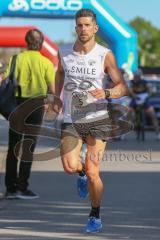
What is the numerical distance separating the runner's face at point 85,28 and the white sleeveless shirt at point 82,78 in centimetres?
15

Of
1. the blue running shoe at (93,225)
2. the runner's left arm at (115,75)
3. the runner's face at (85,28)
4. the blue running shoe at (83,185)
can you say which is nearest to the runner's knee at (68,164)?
the blue running shoe at (93,225)

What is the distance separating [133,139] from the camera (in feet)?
71.9

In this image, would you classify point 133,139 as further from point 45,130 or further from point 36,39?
point 36,39

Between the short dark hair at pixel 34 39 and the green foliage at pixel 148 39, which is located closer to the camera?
the short dark hair at pixel 34 39

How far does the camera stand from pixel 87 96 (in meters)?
7.79

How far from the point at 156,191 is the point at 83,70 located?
11.2 feet

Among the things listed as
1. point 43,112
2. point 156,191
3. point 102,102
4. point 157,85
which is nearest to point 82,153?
point 102,102

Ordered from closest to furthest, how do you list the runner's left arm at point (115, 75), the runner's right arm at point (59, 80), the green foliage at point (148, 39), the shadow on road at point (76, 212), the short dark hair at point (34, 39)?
the shadow on road at point (76, 212)
the runner's left arm at point (115, 75)
the runner's right arm at point (59, 80)
the short dark hair at point (34, 39)
the green foliage at point (148, 39)

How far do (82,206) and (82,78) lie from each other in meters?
2.19

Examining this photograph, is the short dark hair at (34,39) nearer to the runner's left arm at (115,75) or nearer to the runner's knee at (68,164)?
the runner's left arm at (115,75)

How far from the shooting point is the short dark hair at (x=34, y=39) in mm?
10070

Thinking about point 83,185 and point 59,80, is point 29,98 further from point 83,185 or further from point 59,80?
point 59,80

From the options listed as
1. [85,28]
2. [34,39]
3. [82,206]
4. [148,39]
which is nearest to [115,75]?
[85,28]

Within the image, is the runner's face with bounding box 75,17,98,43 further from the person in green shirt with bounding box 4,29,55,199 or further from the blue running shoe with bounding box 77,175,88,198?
the person in green shirt with bounding box 4,29,55,199
